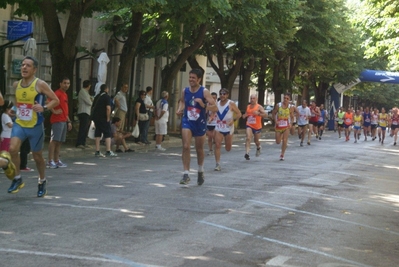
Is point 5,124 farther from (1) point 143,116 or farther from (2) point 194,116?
(1) point 143,116

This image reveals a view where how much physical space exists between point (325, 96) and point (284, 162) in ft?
156

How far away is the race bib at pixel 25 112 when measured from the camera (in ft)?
36.3

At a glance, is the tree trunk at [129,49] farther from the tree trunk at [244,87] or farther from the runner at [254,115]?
the tree trunk at [244,87]

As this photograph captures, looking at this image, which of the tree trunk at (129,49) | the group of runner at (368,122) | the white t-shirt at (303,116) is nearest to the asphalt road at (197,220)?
the tree trunk at (129,49)

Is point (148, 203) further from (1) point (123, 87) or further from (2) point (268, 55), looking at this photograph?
(2) point (268, 55)

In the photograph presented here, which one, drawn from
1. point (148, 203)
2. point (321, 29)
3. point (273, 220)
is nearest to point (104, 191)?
point (148, 203)

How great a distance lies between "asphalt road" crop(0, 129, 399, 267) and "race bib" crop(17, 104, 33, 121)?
1079mm

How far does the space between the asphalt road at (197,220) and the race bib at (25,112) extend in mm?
1079

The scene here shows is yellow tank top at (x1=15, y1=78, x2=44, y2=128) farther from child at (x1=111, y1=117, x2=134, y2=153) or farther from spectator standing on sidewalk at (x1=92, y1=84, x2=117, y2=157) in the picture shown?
child at (x1=111, y1=117, x2=134, y2=153)

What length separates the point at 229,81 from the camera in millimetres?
40281

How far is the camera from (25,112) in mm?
11102

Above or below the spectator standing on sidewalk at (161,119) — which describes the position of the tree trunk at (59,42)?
above

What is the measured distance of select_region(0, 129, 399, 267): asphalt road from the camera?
752cm

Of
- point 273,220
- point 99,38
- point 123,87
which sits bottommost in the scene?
point 273,220
